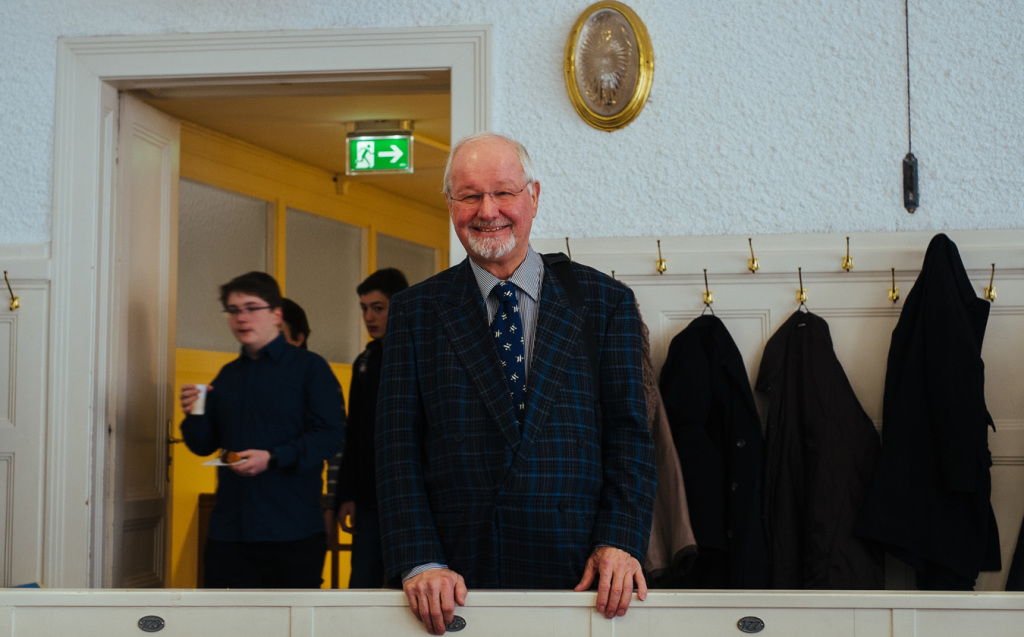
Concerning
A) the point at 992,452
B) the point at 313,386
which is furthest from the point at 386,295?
the point at 992,452

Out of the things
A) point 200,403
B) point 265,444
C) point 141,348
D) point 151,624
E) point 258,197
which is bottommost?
point 151,624

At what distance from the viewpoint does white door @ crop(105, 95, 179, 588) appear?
3.23 meters

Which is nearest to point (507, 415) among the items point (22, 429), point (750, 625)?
point (750, 625)

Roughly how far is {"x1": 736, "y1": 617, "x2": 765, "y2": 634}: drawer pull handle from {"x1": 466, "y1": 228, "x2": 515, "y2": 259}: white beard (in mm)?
696

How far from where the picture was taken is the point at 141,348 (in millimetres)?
3404

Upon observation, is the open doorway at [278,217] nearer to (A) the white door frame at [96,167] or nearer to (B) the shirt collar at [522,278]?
(A) the white door frame at [96,167]

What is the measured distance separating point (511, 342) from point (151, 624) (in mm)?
698

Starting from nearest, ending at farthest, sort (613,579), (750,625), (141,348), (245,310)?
(750,625)
(613,579)
(245,310)
(141,348)

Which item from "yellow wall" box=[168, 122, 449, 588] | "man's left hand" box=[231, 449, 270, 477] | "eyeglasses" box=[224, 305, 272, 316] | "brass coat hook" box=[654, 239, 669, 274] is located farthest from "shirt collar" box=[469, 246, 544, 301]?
"yellow wall" box=[168, 122, 449, 588]

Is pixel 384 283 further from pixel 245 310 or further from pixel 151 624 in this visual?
pixel 151 624

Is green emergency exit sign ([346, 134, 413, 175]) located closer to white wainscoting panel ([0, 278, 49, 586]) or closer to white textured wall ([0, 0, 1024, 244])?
white textured wall ([0, 0, 1024, 244])

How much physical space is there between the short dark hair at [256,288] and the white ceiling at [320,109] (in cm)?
59

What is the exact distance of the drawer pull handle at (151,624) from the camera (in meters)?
1.46

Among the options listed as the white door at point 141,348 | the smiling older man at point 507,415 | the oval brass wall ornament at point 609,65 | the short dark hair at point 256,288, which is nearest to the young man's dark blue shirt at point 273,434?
the short dark hair at point 256,288
